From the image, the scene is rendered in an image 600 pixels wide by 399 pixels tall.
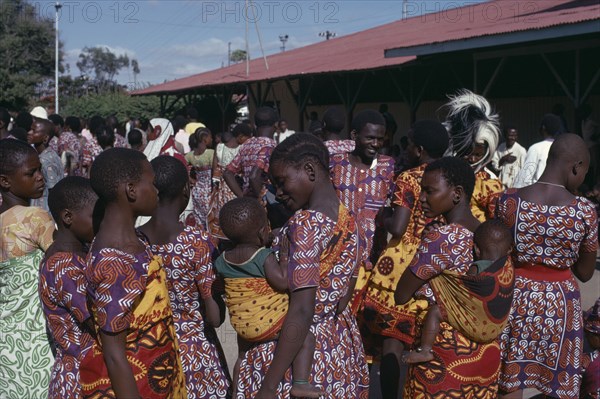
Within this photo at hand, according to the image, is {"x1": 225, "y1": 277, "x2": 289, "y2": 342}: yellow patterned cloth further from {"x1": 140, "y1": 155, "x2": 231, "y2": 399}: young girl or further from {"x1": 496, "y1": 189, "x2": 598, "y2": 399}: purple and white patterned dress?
{"x1": 496, "y1": 189, "x2": 598, "y2": 399}: purple and white patterned dress

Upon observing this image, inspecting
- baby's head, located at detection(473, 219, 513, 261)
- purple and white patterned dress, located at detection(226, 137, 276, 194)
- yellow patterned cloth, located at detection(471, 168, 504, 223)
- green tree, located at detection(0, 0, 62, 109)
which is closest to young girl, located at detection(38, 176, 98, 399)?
baby's head, located at detection(473, 219, 513, 261)

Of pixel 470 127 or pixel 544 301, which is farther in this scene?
pixel 470 127

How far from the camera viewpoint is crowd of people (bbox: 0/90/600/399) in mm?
2533

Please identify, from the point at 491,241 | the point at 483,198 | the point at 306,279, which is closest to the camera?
the point at 306,279

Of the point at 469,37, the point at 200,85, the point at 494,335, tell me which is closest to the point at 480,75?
the point at 469,37

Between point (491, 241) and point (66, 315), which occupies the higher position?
point (491, 241)

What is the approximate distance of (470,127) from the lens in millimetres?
4684

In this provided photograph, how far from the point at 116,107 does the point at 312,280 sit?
38.9 meters

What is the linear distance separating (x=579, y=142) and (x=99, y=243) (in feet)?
8.34

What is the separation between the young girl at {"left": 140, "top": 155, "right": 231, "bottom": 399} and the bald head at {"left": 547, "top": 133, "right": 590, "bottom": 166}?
6.11 ft

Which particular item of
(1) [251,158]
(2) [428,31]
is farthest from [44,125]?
(2) [428,31]

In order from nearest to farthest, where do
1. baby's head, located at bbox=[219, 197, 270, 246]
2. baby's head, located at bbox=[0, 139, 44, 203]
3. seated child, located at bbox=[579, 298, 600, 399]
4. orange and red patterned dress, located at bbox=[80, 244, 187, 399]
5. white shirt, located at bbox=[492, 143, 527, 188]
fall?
orange and red patterned dress, located at bbox=[80, 244, 187, 399] < baby's head, located at bbox=[219, 197, 270, 246] < baby's head, located at bbox=[0, 139, 44, 203] < seated child, located at bbox=[579, 298, 600, 399] < white shirt, located at bbox=[492, 143, 527, 188]

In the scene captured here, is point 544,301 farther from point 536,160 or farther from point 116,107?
point 116,107

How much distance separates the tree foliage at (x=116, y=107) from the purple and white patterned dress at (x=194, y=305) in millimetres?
35656
